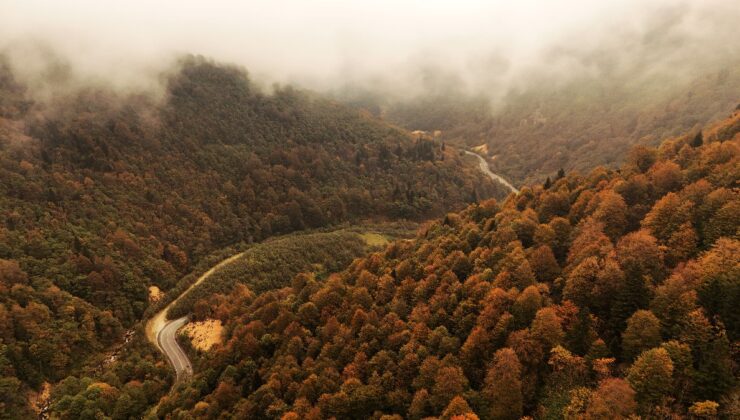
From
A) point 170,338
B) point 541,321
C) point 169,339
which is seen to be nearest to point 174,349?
point 169,339

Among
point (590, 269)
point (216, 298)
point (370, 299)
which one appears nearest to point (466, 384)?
point (590, 269)

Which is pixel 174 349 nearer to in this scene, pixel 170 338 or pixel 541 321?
pixel 170 338

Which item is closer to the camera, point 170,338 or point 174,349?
point 174,349

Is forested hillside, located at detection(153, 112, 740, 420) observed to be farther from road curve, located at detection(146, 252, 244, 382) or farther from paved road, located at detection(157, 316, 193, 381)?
road curve, located at detection(146, 252, 244, 382)

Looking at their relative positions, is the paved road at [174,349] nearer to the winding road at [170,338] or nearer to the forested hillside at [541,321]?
the winding road at [170,338]

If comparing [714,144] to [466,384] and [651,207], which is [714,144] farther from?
[466,384]

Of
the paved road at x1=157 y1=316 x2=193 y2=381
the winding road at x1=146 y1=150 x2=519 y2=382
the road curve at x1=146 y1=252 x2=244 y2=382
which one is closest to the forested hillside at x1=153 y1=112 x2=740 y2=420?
A: the paved road at x1=157 y1=316 x2=193 y2=381
